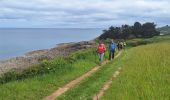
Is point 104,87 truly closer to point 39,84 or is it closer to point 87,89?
point 87,89

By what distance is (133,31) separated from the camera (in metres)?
106

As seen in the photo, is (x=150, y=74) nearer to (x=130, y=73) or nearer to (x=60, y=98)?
(x=130, y=73)

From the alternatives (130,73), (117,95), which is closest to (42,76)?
(130,73)

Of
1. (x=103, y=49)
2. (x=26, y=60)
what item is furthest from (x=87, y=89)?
(x=26, y=60)

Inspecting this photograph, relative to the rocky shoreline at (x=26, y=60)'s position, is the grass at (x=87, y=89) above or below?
above

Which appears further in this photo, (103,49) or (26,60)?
(26,60)

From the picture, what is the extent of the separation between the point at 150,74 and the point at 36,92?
285 inches

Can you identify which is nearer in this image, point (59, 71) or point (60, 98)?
point (60, 98)

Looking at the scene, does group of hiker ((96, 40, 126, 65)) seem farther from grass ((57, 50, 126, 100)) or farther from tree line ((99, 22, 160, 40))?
tree line ((99, 22, 160, 40))

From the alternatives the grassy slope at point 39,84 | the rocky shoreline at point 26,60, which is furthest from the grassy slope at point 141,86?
the rocky shoreline at point 26,60

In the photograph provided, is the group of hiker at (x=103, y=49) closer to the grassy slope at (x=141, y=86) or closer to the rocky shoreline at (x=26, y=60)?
the rocky shoreline at (x=26, y=60)

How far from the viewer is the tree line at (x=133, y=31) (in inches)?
4114

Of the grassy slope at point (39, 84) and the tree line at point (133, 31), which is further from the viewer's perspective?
the tree line at point (133, 31)

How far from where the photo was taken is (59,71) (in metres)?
24.3
